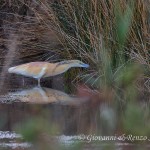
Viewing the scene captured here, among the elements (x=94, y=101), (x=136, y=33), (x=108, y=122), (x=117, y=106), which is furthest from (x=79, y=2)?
(x=108, y=122)

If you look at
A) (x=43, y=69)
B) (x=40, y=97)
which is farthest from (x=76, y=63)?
(x=40, y=97)

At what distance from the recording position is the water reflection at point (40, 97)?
548 centimetres

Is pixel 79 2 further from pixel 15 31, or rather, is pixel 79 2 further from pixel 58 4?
pixel 15 31

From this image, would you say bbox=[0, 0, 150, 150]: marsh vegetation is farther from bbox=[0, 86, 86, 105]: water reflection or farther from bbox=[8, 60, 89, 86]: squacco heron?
bbox=[8, 60, 89, 86]: squacco heron

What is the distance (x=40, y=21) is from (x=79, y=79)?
3.44ft

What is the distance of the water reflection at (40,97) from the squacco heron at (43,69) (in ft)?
0.72

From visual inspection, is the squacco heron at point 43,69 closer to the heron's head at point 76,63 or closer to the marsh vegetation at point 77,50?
the heron's head at point 76,63

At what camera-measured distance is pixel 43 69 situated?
20.5 feet

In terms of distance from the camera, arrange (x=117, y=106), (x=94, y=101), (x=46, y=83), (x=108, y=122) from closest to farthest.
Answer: (x=108, y=122)
(x=94, y=101)
(x=117, y=106)
(x=46, y=83)

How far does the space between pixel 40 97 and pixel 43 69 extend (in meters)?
0.65

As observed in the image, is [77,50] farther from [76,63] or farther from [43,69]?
[43,69]

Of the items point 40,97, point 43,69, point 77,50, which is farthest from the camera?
point 77,50

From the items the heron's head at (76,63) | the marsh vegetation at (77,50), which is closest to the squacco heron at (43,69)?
the heron's head at (76,63)

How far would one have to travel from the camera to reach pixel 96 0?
6.40 meters
